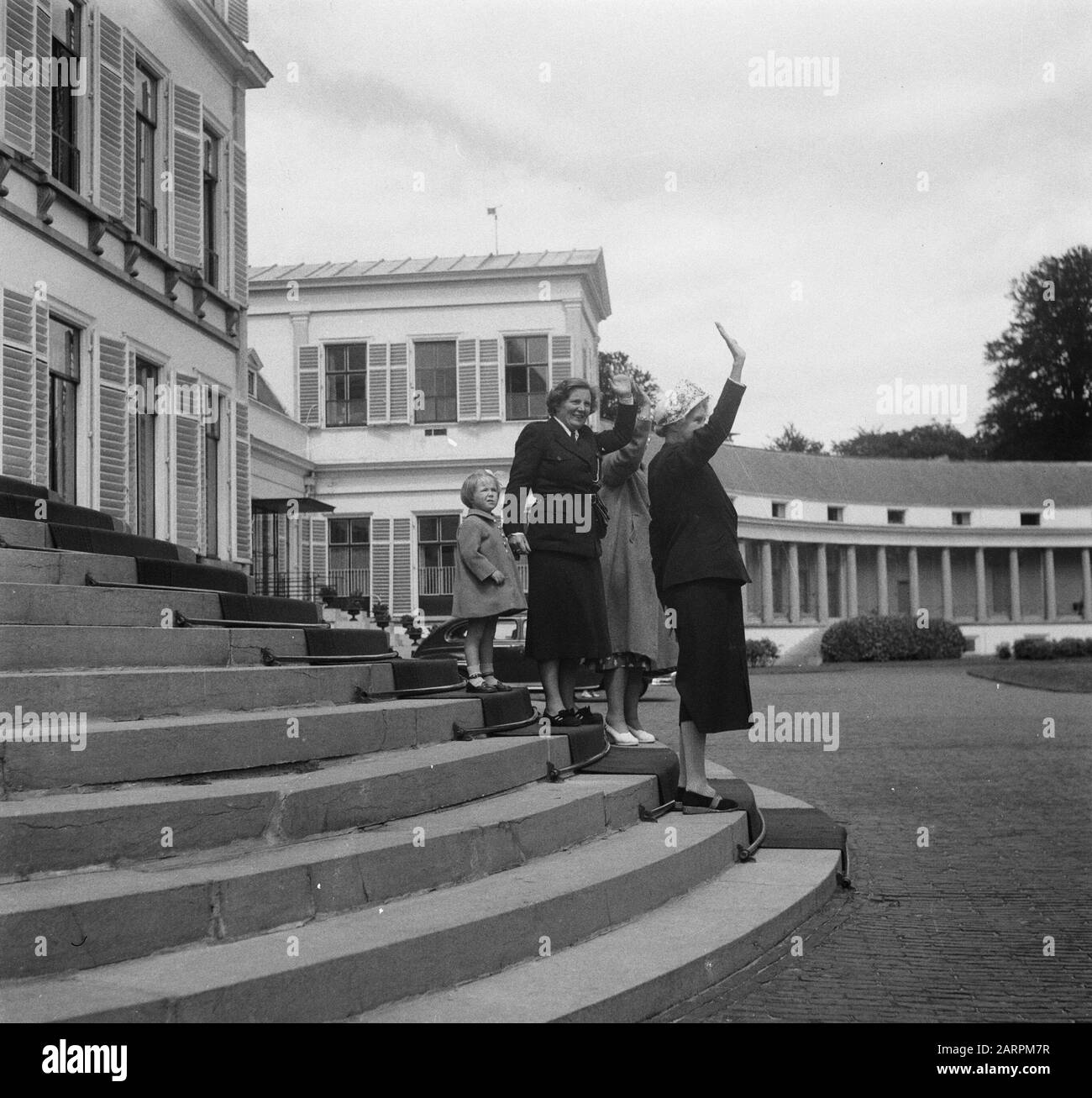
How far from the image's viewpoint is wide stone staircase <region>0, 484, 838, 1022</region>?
3.67 metres

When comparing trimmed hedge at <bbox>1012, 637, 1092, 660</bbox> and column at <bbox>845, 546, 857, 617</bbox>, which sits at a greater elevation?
column at <bbox>845, 546, 857, 617</bbox>

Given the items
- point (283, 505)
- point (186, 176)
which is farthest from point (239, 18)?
point (283, 505)

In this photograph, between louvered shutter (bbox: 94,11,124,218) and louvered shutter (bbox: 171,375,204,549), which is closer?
A: louvered shutter (bbox: 94,11,124,218)

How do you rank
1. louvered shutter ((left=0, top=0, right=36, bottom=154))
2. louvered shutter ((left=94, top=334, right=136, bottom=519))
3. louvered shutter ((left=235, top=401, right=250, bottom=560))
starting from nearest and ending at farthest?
1. louvered shutter ((left=0, top=0, right=36, bottom=154))
2. louvered shutter ((left=94, top=334, right=136, bottom=519))
3. louvered shutter ((left=235, top=401, right=250, bottom=560))

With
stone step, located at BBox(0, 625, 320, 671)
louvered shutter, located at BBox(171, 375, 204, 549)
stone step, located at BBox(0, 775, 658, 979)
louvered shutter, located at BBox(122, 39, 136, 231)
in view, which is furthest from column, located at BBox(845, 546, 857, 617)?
stone step, located at BBox(0, 775, 658, 979)

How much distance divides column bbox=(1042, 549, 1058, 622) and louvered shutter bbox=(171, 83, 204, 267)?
5232cm

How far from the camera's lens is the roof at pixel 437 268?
35688 mm

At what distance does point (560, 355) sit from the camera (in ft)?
116

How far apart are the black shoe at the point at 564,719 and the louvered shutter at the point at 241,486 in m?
11.5

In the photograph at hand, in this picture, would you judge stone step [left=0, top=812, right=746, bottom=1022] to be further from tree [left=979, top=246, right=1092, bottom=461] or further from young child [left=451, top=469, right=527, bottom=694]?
tree [left=979, top=246, right=1092, bottom=461]

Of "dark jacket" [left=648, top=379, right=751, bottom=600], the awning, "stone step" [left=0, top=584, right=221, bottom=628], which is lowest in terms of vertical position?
"stone step" [left=0, top=584, right=221, bottom=628]

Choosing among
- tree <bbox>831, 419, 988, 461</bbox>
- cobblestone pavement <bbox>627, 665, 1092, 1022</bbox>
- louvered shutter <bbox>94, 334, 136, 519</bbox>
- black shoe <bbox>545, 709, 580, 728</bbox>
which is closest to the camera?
cobblestone pavement <bbox>627, 665, 1092, 1022</bbox>

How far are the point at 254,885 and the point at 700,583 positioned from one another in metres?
2.84

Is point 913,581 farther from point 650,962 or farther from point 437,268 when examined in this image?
point 650,962
